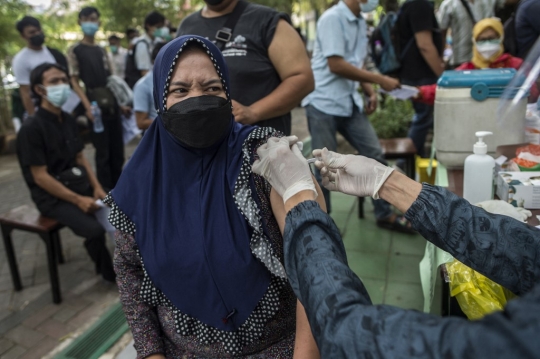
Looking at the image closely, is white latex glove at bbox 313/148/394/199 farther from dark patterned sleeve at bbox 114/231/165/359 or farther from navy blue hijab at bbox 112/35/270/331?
dark patterned sleeve at bbox 114/231/165/359

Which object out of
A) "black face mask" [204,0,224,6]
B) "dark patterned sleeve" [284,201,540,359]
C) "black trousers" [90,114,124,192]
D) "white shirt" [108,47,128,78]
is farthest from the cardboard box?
"white shirt" [108,47,128,78]

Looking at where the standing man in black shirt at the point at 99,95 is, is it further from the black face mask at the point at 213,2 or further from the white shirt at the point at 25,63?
the black face mask at the point at 213,2

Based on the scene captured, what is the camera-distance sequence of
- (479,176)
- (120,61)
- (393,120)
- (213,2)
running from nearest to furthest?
(479,176)
(213,2)
(393,120)
(120,61)

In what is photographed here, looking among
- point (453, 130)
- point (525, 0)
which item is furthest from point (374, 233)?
point (525, 0)

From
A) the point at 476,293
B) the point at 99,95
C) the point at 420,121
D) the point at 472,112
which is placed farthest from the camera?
the point at 99,95

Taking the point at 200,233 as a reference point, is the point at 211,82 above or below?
above

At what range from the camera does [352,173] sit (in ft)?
A: 4.32

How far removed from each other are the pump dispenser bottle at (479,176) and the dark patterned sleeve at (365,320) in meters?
1.05

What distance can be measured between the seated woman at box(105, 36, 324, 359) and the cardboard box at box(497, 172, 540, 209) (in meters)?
0.88

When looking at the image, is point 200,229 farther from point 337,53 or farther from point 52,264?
point 337,53

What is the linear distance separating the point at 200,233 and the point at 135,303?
38 centimetres

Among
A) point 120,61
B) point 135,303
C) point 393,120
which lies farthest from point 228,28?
point 120,61

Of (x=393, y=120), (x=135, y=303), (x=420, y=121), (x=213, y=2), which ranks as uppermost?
(x=213, y=2)

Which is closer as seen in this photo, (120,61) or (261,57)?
(261,57)
